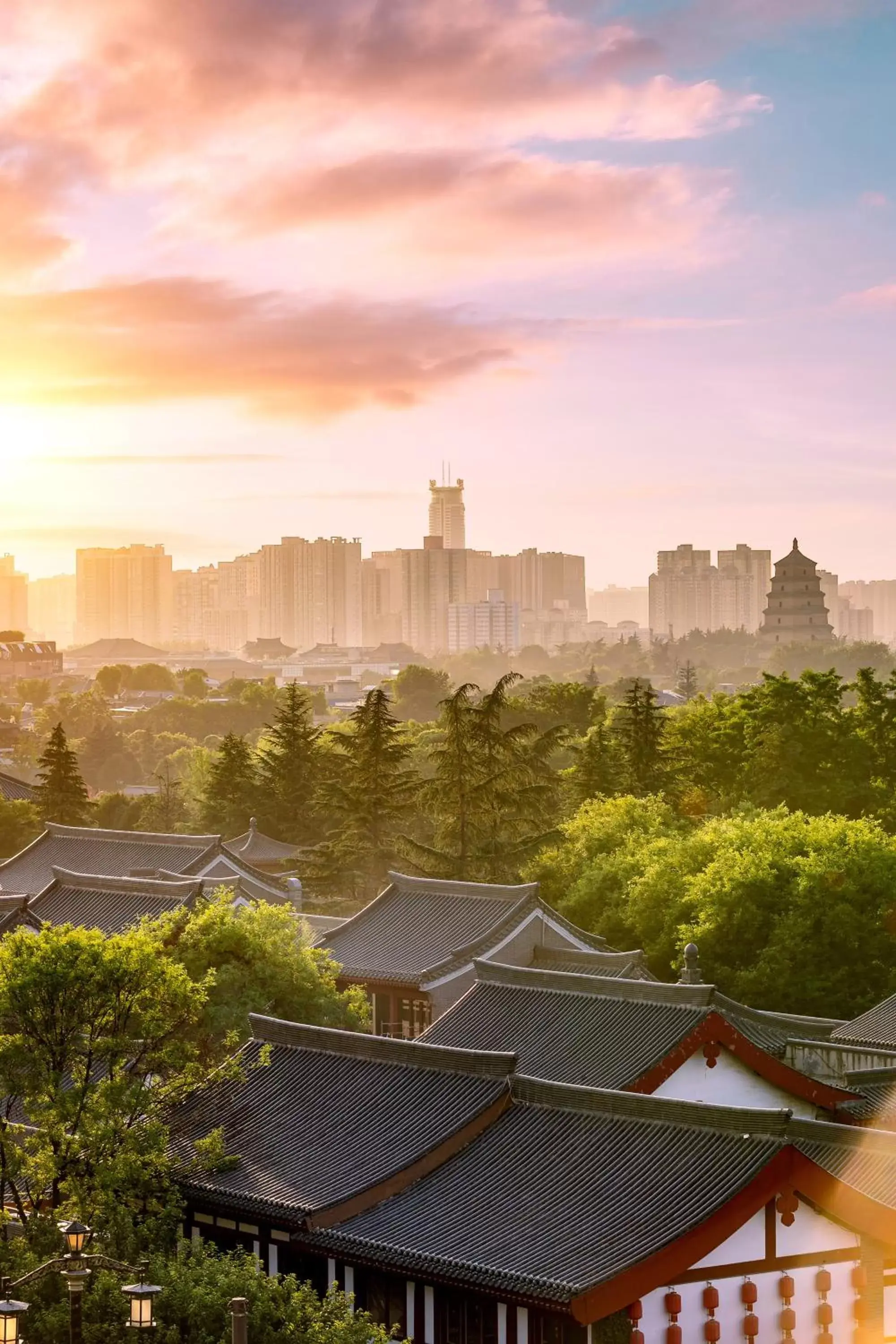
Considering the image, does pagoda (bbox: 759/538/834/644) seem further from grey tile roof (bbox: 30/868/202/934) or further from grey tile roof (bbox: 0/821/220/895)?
grey tile roof (bbox: 30/868/202/934)

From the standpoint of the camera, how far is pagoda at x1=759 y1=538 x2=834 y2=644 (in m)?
175

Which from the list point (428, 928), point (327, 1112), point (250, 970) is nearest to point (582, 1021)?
point (327, 1112)

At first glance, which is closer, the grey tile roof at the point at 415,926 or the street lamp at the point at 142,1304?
the street lamp at the point at 142,1304

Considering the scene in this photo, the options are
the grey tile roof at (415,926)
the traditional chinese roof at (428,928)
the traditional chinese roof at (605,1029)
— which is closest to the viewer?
the traditional chinese roof at (605,1029)

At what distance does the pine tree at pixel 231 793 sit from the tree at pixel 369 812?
14.0 meters

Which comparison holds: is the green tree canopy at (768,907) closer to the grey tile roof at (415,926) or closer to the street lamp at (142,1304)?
the grey tile roof at (415,926)

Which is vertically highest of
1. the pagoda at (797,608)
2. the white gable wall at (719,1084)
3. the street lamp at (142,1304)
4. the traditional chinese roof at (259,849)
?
the pagoda at (797,608)

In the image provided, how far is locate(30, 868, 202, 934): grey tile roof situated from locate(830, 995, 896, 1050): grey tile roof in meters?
14.3

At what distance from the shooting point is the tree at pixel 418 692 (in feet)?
504

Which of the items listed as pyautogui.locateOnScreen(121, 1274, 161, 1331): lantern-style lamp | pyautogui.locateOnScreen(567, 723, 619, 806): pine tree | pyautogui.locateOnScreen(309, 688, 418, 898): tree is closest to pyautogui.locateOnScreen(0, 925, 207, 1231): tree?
pyautogui.locateOnScreen(121, 1274, 161, 1331): lantern-style lamp

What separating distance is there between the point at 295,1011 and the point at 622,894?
18.3 m

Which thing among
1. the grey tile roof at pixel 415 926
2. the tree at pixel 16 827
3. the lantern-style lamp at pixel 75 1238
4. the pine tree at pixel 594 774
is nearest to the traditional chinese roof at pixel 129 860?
the grey tile roof at pixel 415 926

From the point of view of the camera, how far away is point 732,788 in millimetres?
64188

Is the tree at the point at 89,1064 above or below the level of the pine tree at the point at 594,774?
below
